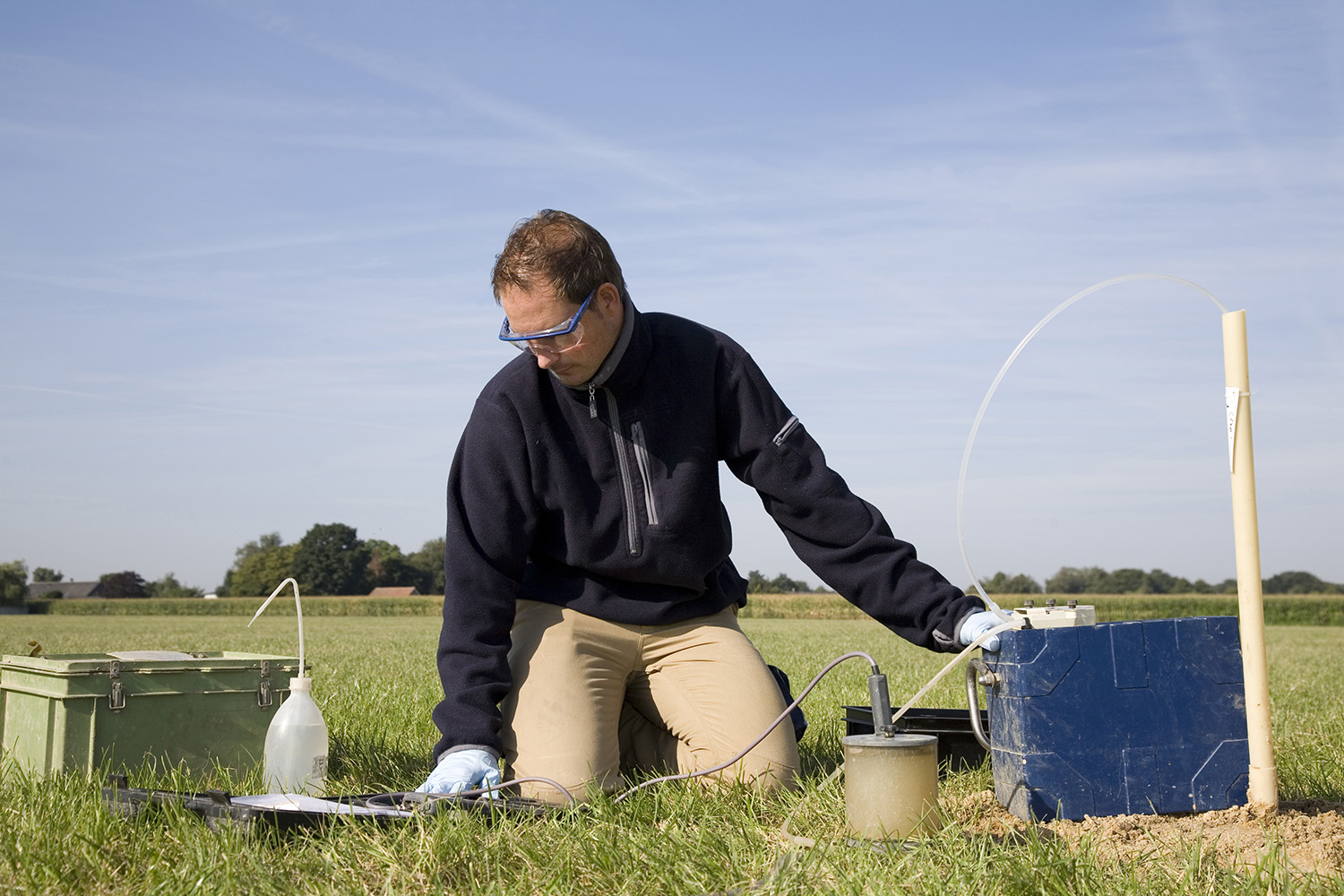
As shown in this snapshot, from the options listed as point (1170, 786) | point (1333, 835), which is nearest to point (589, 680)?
point (1170, 786)

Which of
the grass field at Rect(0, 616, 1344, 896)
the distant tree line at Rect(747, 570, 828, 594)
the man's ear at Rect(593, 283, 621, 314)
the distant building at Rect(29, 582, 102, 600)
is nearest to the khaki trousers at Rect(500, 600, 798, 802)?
the grass field at Rect(0, 616, 1344, 896)

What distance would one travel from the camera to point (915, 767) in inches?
89.4

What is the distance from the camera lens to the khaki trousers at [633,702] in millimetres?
3086

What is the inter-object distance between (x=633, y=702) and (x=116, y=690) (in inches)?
66.0

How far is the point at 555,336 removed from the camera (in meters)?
2.99

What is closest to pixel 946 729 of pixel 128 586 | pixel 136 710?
pixel 136 710

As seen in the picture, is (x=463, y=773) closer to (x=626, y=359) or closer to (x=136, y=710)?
(x=136, y=710)

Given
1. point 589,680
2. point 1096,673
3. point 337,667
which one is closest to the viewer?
point 1096,673

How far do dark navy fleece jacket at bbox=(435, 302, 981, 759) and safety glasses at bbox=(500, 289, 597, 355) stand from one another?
0.69ft

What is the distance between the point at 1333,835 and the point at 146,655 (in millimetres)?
3493

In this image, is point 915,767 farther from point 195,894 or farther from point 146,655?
point 146,655

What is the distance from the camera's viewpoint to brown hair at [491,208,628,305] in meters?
2.96

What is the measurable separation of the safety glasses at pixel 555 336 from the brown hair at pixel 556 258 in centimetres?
6

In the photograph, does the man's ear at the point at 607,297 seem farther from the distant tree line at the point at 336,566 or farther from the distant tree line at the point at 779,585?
the distant tree line at the point at 336,566
